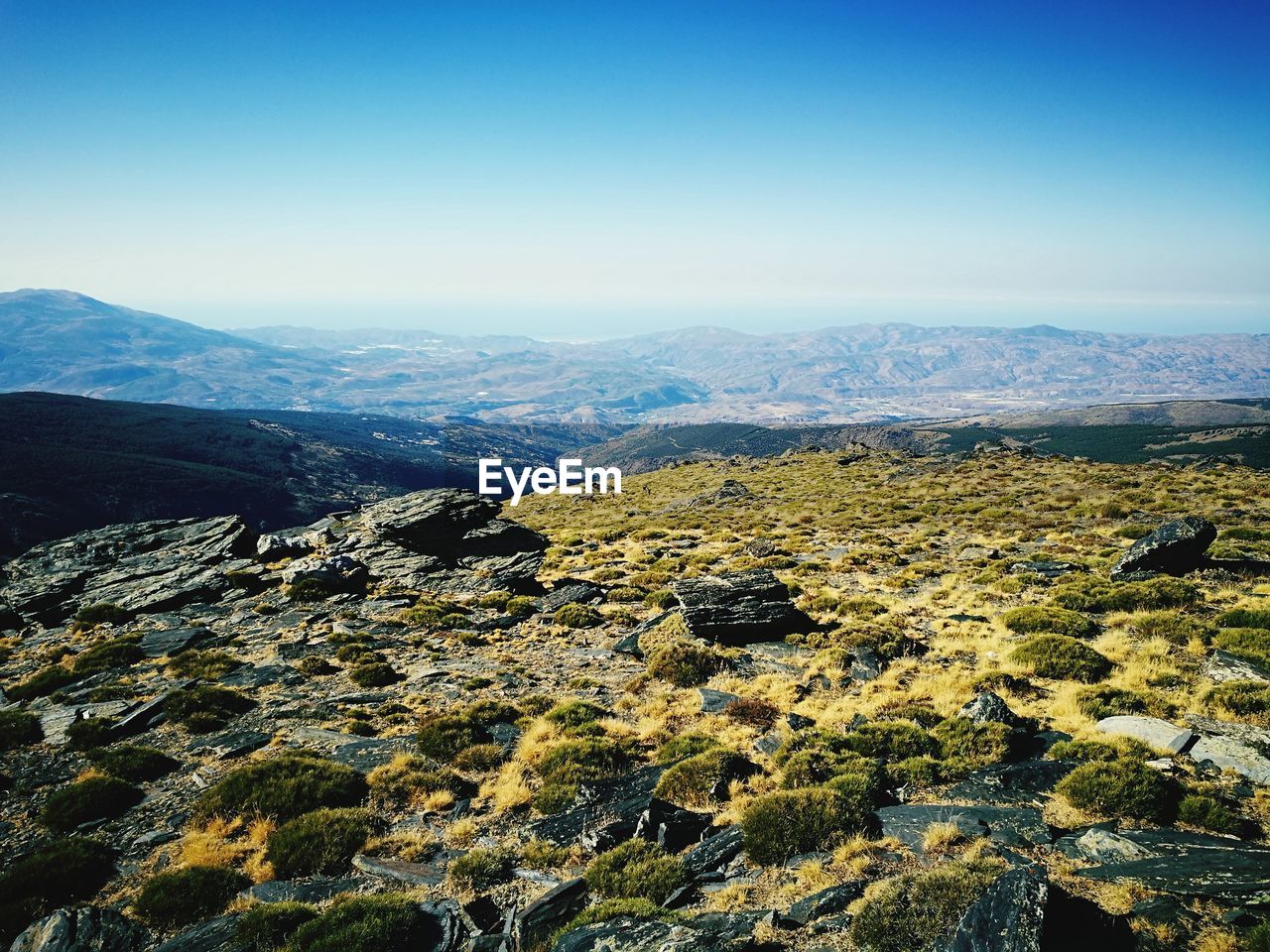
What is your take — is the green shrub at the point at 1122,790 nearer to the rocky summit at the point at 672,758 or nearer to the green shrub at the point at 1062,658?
the rocky summit at the point at 672,758

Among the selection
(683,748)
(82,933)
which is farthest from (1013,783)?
(82,933)

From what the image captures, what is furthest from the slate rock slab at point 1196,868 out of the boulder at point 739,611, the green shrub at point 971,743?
the boulder at point 739,611

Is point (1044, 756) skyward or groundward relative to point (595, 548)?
skyward

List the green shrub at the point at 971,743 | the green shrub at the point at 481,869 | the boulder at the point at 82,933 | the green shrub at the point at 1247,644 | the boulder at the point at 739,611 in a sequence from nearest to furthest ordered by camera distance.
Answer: the boulder at the point at 82,933
the green shrub at the point at 481,869
the green shrub at the point at 971,743
the green shrub at the point at 1247,644
the boulder at the point at 739,611

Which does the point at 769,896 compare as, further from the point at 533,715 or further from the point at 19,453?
the point at 19,453

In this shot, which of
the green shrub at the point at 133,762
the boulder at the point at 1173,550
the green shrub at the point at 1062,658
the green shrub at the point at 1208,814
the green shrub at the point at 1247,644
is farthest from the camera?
the boulder at the point at 1173,550

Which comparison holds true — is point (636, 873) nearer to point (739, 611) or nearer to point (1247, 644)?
point (739, 611)

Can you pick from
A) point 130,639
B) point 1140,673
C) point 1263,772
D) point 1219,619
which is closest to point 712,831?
point 1263,772
